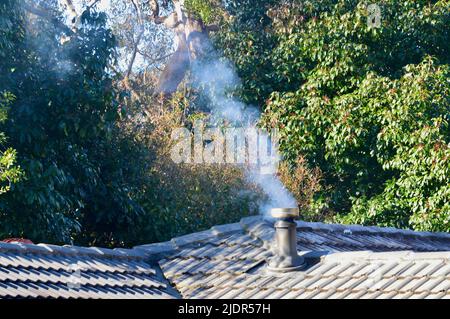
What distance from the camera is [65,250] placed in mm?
8797

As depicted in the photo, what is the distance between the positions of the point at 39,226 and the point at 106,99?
2035 millimetres

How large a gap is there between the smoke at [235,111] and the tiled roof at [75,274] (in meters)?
7.58

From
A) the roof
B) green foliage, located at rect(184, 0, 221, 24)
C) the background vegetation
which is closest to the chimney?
the roof

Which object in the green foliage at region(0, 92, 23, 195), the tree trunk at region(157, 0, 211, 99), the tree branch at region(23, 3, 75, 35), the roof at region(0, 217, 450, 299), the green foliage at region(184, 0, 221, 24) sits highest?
the green foliage at region(184, 0, 221, 24)

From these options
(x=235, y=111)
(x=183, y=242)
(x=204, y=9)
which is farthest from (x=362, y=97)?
(x=204, y=9)

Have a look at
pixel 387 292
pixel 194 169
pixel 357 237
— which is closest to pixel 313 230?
pixel 357 237

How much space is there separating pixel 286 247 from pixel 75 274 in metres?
1.92

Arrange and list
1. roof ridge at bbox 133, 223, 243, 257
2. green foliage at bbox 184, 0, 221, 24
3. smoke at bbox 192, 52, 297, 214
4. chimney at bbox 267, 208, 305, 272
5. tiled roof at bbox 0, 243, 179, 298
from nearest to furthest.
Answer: tiled roof at bbox 0, 243, 179, 298 → chimney at bbox 267, 208, 305, 272 → roof ridge at bbox 133, 223, 243, 257 → smoke at bbox 192, 52, 297, 214 → green foliage at bbox 184, 0, 221, 24

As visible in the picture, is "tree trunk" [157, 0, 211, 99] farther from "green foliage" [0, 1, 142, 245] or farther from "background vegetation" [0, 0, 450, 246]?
"green foliage" [0, 1, 142, 245]

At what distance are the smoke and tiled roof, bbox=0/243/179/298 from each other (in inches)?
298

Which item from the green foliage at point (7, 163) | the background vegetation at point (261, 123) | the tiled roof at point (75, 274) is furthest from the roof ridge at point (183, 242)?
the background vegetation at point (261, 123)

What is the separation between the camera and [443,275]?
7.50 meters

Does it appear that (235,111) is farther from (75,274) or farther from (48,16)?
(75,274)

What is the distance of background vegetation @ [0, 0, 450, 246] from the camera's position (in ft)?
43.5
